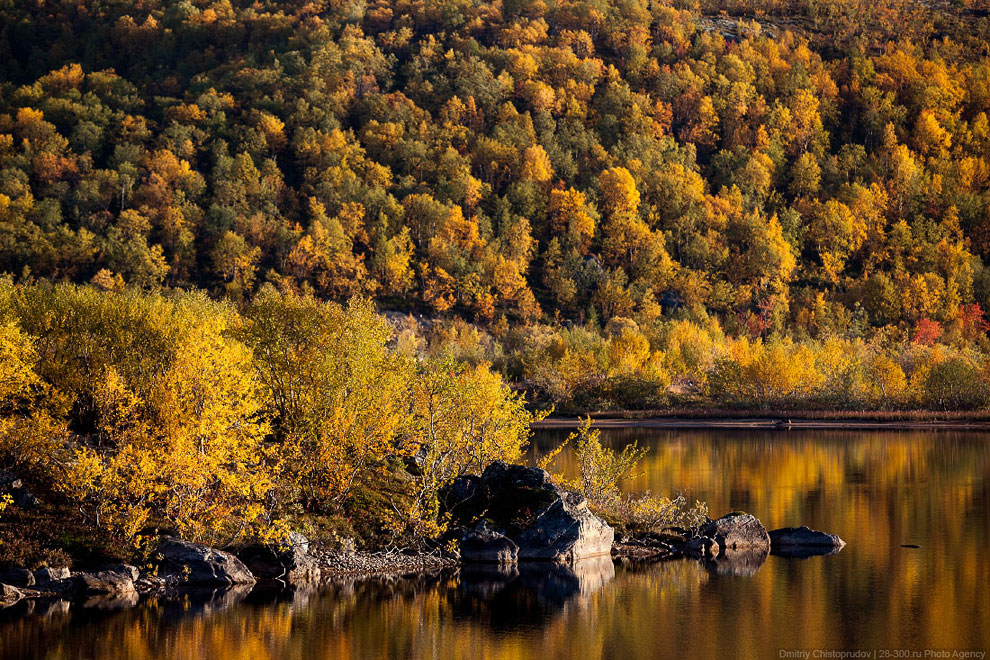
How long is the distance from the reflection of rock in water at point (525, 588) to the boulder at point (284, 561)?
591 centimetres

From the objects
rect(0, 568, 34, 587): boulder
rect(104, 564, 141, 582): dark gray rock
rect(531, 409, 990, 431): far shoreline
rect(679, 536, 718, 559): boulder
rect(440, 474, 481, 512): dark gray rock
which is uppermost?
rect(531, 409, 990, 431): far shoreline

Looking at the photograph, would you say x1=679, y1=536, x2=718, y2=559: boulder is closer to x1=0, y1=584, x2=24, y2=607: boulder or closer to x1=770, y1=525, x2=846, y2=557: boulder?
x1=770, y1=525, x2=846, y2=557: boulder

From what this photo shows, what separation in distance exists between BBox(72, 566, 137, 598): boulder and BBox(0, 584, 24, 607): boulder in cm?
182

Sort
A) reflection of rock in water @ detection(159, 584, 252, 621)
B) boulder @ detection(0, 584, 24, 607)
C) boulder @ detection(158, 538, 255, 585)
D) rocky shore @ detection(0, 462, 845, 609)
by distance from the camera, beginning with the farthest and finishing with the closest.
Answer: boulder @ detection(158, 538, 255, 585) → rocky shore @ detection(0, 462, 845, 609) → boulder @ detection(0, 584, 24, 607) → reflection of rock in water @ detection(159, 584, 252, 621)

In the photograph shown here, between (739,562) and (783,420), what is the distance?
74.3 metres

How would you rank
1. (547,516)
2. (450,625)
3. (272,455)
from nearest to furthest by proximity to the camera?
(450,625) < (272,455) < (547,516)

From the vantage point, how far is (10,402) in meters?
46.3

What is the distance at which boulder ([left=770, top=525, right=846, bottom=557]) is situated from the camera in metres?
48.9

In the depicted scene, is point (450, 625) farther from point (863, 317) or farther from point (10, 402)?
point (863, 317)

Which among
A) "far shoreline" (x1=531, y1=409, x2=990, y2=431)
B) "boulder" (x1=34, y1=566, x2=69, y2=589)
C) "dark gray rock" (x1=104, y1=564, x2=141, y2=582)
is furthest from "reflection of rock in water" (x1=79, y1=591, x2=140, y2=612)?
"far shoreline" (x1=531, y1=409, x2=990, y2=431)

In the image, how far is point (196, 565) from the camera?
41719 millimetres

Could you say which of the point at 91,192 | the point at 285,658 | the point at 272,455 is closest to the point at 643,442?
the point at 272,455

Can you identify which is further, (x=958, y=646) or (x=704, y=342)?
(x=704, y=342)

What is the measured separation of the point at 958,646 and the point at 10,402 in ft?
118
